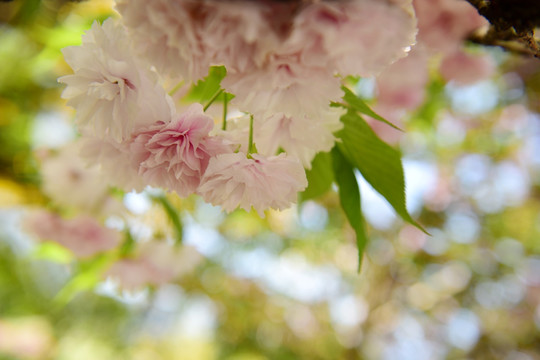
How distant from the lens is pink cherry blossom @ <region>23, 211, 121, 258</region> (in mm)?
879

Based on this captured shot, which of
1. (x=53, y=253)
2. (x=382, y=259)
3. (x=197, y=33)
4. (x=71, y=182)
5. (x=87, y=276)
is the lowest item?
(x=382, y=259)

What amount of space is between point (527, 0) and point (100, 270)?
0.96 meters

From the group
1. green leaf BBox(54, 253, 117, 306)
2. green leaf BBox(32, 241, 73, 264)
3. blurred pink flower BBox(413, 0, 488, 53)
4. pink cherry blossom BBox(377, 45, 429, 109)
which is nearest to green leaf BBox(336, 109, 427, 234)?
pink cherry blossom BBox(377, 45, 429, 109)

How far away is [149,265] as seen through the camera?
96 centimetres

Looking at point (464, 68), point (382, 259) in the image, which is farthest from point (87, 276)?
point (382, 259)

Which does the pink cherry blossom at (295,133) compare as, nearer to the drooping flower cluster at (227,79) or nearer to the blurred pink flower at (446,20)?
the drooping flower cluster at (227,79)

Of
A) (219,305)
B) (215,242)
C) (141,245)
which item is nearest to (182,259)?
(141,245)

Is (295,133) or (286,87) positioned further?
(295,133)

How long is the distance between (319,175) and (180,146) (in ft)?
0.92

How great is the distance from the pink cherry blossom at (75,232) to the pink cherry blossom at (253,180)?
26.4 inches

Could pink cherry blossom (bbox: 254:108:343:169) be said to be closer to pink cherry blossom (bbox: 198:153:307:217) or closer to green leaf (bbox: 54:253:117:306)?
pink cherry blossom (bbox: 198:153:307:217)

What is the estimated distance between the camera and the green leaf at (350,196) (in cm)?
43

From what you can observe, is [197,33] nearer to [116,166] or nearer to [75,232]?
[116,166]

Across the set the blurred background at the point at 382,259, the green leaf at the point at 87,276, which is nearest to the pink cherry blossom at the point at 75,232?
the green leaf at the point at 87,276
